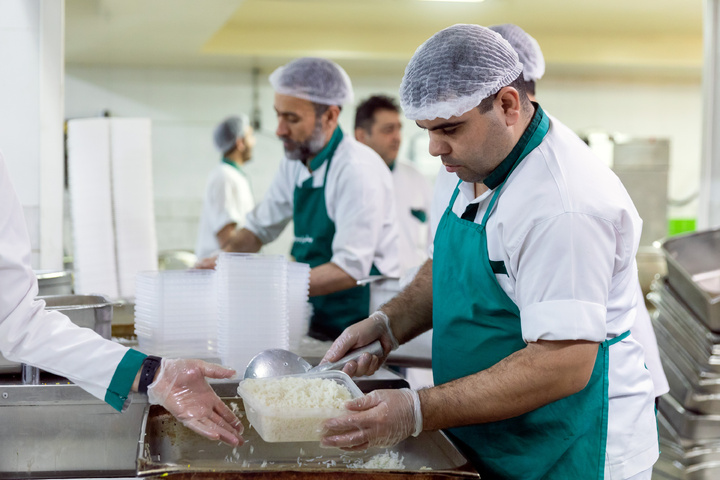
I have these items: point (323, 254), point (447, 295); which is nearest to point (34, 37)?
point (323, 254)

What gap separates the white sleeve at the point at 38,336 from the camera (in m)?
1.26

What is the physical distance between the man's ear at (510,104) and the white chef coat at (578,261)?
70 millimetres

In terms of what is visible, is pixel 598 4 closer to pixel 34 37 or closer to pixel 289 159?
pixel 289 159

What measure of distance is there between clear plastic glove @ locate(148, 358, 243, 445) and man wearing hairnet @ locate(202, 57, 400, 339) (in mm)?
1034

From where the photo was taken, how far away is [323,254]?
2.58 metres

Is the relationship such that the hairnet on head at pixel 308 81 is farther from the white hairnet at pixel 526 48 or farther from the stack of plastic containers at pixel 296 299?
the stack of plastic containers at pixel 296 299

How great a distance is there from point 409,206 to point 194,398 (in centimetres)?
324

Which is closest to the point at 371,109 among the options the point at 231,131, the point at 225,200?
the point at 225,200

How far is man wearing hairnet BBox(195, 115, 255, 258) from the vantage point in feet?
15.0

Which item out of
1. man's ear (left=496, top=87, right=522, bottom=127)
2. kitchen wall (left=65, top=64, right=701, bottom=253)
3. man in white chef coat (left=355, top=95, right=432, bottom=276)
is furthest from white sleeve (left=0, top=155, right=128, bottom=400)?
kitchen wall (left=65, top=64, right=701, bottom=253)

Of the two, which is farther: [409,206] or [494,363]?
[409,206]

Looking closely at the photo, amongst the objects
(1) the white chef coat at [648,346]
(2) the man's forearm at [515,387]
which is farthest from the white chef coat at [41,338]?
(1) the white chef coat at [648,346]

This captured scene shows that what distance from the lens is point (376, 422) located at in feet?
3.67

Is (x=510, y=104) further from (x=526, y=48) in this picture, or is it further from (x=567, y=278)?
(x=526, y=48)
